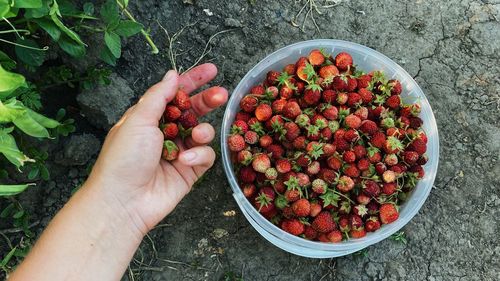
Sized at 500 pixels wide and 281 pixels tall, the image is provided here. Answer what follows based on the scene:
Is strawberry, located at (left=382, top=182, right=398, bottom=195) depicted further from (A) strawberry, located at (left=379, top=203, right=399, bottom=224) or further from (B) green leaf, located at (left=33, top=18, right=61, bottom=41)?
(B) green leaf, located at (left=33, top=18, right=61, bottom=41)

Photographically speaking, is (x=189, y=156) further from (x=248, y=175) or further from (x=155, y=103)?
(x=248, y=175)

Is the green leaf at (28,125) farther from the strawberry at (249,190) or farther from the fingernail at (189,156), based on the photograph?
the strawberry at (249,190)

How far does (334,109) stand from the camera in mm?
1597

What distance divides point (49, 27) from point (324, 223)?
0.87 meters

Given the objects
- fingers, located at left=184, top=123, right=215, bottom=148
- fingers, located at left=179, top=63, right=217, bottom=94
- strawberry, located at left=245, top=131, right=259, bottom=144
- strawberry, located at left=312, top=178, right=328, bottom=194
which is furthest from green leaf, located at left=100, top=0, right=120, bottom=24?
strawberry, located at left=312, top=178, right=328, bottom=194

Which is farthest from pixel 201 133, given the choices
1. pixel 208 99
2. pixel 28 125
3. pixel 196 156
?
pixel 28 125

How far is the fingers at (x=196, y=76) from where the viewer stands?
164 cm

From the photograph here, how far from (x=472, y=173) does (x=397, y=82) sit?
462 mm

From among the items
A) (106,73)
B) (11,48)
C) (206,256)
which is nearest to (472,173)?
(206,256)

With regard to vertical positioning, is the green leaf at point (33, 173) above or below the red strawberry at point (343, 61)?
above

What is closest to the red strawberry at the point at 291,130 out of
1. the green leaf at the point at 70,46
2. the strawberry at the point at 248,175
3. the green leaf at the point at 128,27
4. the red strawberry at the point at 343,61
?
the strawberry at the point at 248,175

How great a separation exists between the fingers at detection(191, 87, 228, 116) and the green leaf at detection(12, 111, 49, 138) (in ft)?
1.55

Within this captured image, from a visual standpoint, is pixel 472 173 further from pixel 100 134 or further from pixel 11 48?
pixel 11 48

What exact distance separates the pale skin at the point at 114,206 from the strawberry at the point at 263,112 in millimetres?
237
